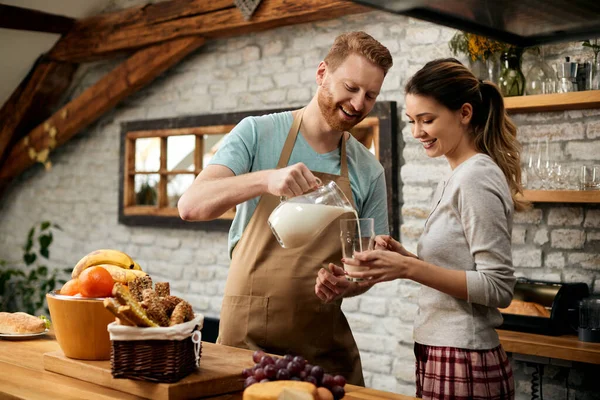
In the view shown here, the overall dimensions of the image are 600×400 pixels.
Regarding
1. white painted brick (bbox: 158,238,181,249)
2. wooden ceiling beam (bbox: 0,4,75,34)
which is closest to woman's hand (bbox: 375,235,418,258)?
white painted brick (bbox: 158,238,181,249)

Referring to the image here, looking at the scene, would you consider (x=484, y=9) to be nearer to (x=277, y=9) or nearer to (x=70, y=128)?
(x=277, y=9)

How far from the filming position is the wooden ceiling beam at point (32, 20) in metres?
5.85

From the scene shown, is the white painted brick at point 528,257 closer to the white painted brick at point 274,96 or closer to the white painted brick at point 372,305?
the white painted brick at point 372,305

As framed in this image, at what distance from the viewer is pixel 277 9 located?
4.86m

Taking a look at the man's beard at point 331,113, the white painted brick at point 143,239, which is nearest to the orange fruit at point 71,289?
the man's beard at point 331,113

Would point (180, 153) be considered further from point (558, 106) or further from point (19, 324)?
point (19, 324)

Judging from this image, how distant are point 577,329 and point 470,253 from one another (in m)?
1.68

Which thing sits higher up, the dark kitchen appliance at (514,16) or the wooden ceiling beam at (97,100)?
the wooden ceiling beam at (97,100)

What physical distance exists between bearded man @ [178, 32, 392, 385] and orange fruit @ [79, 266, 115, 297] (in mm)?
381

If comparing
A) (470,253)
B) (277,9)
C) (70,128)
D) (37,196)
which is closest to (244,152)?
(470,253)

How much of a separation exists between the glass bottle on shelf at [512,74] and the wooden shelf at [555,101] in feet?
0.32

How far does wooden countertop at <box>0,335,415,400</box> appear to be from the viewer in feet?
5.72

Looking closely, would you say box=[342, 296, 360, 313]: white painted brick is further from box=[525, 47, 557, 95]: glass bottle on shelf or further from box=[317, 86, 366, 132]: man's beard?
box=[317, 86, 366, 132]: man's beard

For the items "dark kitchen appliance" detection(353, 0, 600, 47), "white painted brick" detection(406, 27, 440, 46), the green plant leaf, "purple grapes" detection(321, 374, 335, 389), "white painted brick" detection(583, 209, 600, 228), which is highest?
"white painted brick" detection(406, 27, 440, 46)
